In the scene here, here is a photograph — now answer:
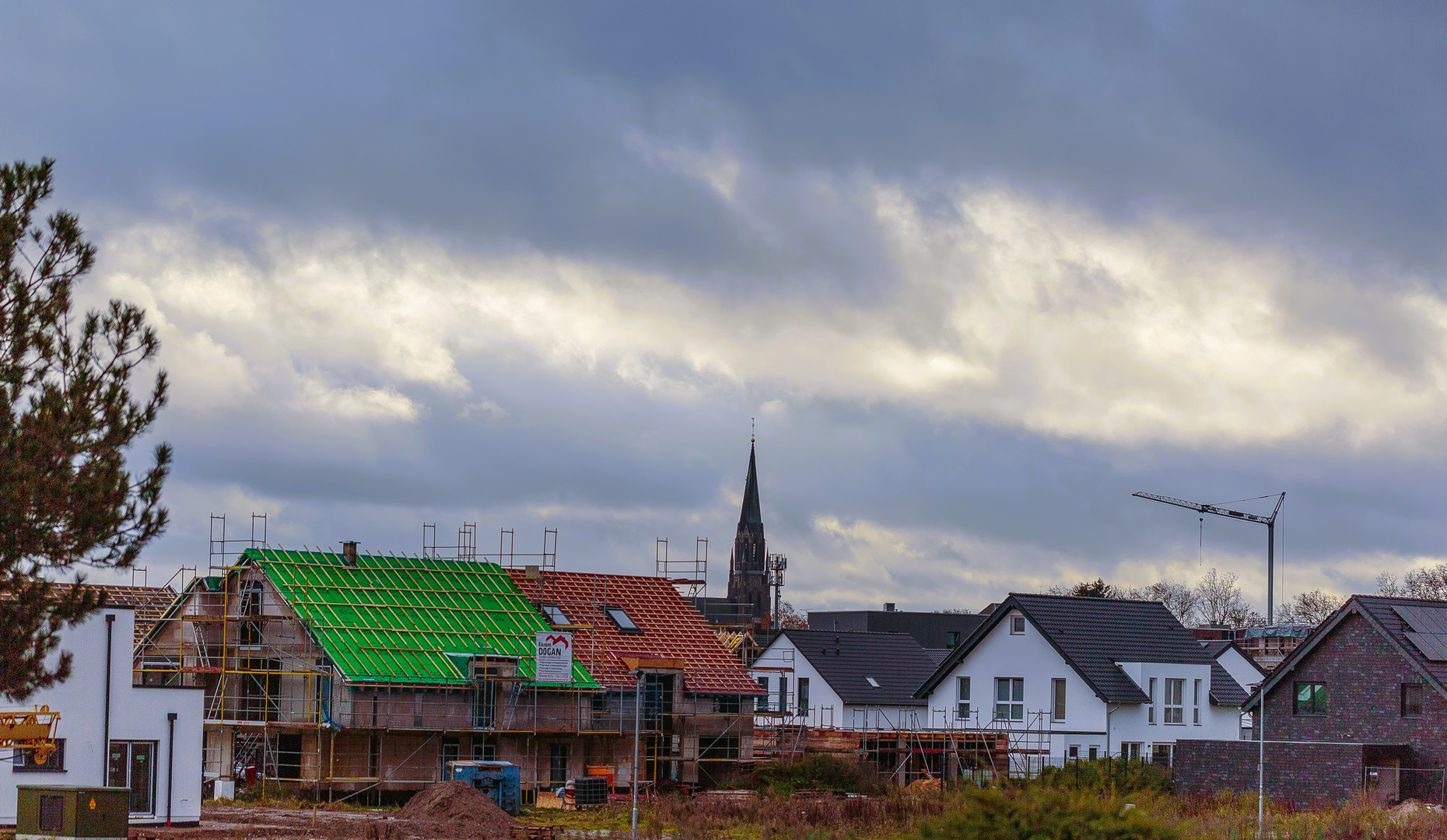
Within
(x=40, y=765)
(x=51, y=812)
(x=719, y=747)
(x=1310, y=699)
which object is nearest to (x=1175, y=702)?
(x=1310, y=699)

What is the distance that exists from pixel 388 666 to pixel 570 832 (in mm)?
11440

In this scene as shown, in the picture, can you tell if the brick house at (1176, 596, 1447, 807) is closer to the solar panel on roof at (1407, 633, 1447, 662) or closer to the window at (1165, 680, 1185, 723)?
the solar panel on roof at (1407, 633, 1447, 662)

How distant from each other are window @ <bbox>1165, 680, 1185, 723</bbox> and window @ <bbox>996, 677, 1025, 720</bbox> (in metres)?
4.83

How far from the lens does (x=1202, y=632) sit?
85750mm

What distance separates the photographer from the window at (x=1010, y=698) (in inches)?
2080

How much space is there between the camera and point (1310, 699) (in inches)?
1788

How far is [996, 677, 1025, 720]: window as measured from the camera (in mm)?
52844

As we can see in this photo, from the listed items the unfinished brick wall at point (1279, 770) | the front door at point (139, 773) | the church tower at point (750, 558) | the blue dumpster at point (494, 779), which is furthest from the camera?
the church tower at point (750, 558)

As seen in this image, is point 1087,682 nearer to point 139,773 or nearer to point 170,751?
point 170,751

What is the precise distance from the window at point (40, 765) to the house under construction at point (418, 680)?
8962mm

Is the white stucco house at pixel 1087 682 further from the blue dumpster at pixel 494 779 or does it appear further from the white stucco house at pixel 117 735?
the white stucco house at pixel 117 735

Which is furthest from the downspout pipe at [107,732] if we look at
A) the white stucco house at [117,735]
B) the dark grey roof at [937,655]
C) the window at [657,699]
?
the dark grey roof at [937,655]

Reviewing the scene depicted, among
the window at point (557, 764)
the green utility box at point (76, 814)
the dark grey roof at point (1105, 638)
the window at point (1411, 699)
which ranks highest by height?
the dark grey roof at point (1105, 638)

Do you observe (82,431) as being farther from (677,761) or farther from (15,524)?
(677,761)
